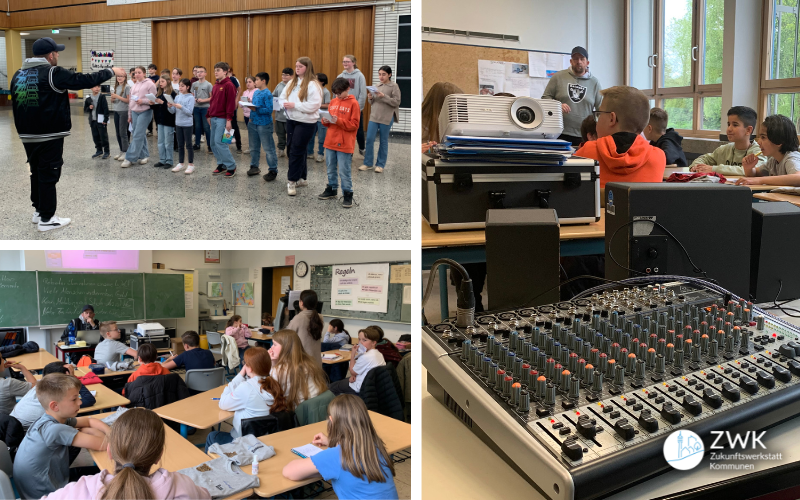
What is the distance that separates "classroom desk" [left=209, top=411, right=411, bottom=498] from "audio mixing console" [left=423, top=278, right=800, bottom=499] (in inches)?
13.6

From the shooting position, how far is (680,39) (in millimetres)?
7945

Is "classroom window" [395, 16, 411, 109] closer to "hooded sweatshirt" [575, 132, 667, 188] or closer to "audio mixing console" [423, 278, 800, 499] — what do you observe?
"hooded sweatshirt" [575, 132, 667, 188]

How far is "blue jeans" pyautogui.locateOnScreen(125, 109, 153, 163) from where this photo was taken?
241 inches

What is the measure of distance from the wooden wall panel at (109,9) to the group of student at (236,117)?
0.61 meters

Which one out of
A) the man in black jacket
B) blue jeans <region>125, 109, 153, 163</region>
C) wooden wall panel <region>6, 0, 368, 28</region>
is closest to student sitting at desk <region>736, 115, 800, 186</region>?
wooden wall panel <region>6, 0, 368, 28</region>

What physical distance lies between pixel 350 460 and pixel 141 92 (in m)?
5.56

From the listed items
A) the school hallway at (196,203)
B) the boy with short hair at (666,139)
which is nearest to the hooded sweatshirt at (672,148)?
the boy with short hair at (666,139)

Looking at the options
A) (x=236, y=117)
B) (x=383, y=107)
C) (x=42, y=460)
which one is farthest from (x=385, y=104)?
(x=42, y=460)

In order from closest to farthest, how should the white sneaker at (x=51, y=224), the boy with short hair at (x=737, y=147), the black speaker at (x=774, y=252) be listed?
the black speaker at (x=774, y=252) < the boy with short hair at (x=737, y=147) < the white sneaker at (x=51, y=224)

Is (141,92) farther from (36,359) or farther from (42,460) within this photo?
(42,460)

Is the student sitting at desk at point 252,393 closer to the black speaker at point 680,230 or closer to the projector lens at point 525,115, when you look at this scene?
the black speaker at point 680,230

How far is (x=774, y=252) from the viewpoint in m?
1.55

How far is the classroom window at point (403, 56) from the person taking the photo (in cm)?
571

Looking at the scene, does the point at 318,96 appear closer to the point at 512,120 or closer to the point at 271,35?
the point at 271,35
